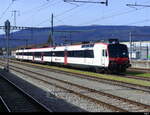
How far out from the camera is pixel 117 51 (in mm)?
32188

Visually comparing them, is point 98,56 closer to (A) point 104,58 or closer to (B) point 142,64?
(A) point 104,58

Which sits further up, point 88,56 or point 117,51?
point 117,51

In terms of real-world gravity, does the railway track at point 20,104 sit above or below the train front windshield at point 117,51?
below

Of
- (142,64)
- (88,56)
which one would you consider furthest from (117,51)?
(142,64)

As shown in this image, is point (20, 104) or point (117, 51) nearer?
point (20, 104)

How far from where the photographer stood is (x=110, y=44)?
31875 millimetres

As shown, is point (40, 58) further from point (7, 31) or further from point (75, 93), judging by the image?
point (75, 93)

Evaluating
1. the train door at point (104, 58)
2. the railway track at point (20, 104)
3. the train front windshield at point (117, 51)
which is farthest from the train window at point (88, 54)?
the railway track at point (20, 104)

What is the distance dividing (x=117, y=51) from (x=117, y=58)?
25.9 inches

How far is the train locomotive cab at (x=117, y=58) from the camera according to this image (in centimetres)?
3164

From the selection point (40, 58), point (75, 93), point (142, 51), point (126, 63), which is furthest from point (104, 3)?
point (142, 51)

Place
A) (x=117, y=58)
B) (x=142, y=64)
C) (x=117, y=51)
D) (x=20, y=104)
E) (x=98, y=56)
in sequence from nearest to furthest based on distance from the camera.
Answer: (x=20, y=104)
(x=117, y=58)
(x=117, y=51)
(x=98, y=56)
(x=142, y=64)

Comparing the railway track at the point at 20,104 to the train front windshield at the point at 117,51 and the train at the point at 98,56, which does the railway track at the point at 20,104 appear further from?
the train front windshield at the point at 117,51

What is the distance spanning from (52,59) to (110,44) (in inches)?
805
